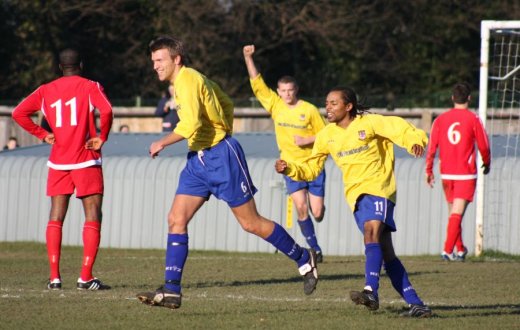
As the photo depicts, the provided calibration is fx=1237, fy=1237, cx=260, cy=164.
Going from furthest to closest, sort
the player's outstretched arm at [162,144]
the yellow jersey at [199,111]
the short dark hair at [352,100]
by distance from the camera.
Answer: the short dark hair at [352,100], the yellow jersey at [199,111], the player's outstretched arm at [162,144]

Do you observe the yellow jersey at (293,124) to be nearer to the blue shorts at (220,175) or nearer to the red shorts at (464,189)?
the red shorts at (464,189)

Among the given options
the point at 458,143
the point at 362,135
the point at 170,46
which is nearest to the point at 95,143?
the point at 170,46

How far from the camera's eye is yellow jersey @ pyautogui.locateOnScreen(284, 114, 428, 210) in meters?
9.27

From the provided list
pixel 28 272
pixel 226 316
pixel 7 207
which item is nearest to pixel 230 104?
pixel 226 316

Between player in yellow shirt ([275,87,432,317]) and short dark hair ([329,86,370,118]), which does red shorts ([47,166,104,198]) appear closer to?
player in yellow shirt ([275,87,432,317])

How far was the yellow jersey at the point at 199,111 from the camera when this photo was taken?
909cm

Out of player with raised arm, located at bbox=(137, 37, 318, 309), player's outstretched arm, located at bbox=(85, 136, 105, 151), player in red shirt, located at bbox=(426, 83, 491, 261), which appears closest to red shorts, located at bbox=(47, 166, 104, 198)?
player's outstretched arm, located at bbox=(85, 136, 105, 151)

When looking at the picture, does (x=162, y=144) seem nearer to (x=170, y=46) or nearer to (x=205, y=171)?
(x=205, y=171)

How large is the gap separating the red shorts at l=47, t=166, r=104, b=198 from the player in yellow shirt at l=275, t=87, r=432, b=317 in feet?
7.91

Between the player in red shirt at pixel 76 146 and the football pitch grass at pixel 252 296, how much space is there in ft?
1.27

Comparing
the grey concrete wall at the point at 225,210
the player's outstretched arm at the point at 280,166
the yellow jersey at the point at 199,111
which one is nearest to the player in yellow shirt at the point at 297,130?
the grey concrete wall at the point at 225,210

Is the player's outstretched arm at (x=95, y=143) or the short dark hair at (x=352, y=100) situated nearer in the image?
the short dark hair at (x=352, y=100)

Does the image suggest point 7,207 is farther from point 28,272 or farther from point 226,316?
point 226,316

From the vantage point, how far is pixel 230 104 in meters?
9.91
